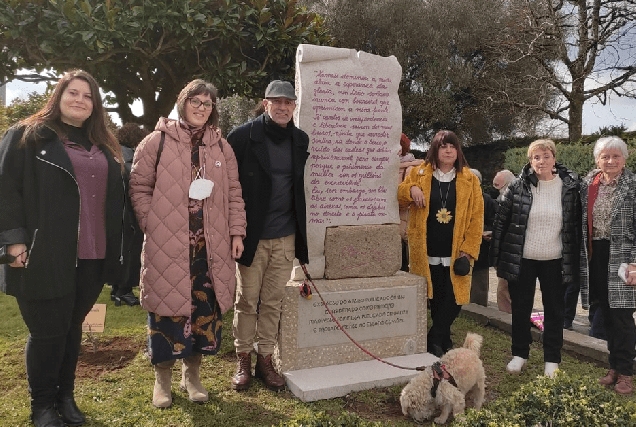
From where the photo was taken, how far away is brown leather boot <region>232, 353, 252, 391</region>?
3.53 metres

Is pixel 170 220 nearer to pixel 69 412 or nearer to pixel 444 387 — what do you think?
pixel 69 412

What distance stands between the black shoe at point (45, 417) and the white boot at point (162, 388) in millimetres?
579

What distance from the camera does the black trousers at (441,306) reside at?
13.8 ft

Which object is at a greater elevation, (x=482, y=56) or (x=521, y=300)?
(x=482, y=56)

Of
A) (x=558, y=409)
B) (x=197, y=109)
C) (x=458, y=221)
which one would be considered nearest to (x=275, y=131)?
(x=197, y=109)

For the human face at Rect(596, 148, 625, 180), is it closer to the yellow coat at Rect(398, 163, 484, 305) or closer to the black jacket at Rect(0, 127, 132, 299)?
the yellow coat at Rect(398, 163, 484, 305)

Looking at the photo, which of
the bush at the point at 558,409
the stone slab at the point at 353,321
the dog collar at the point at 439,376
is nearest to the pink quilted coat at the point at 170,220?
the stone slab at the point at 353,321

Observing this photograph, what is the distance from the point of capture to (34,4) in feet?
14.2

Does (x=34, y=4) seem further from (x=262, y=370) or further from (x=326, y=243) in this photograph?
(x=262, y=370)

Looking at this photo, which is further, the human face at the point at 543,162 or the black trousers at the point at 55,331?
the human face at the point at 543,162

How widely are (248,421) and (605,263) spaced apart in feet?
9.38

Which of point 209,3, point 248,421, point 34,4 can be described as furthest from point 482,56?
point 248,421

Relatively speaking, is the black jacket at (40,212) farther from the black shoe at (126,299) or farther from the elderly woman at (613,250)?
the elderly woman at (613,250)

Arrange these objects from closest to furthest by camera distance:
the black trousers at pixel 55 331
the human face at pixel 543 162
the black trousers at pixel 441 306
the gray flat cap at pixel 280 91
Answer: the black trousers at pixel 55 331
the gray flat cap at pixel 280 91
the human face at pixel 543 162
the black trousers at pixel 441 306
